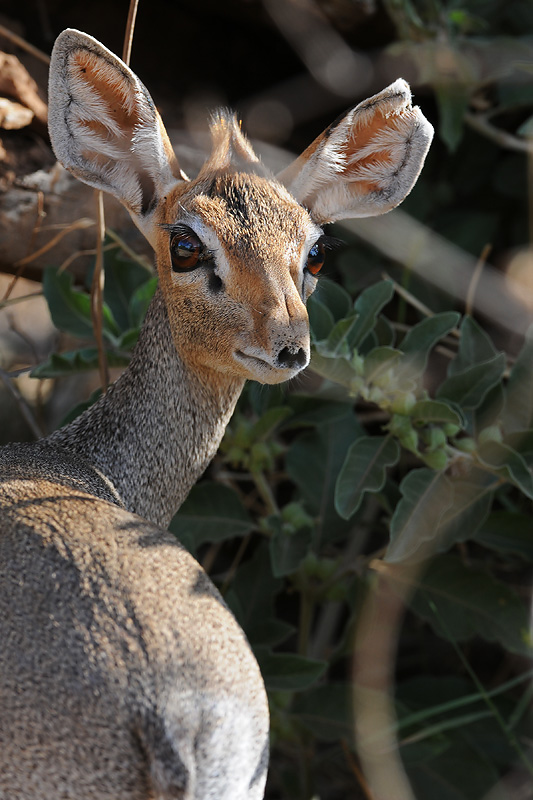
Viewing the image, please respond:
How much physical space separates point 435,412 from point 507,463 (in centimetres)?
24

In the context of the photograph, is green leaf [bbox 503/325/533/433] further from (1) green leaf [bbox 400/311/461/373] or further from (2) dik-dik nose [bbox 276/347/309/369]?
(2) dik-dik nose [bbox 276/347/309/369]

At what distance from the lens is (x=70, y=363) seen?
2.55m

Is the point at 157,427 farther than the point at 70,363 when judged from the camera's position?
No

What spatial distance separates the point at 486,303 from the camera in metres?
2.67

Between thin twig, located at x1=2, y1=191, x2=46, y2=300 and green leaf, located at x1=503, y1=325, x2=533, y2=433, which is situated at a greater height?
thin twig, located at x1=2, y1=191, x2=46, y2=300

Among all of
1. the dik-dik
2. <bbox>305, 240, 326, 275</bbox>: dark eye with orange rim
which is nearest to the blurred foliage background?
<bbox>305, 240, 326, 275</bbox>: dark eye with orange rim

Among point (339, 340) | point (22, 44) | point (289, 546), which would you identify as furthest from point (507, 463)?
point (22, 44)

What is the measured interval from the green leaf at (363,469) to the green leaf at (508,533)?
516 mm

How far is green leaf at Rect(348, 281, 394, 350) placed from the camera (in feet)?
7.97

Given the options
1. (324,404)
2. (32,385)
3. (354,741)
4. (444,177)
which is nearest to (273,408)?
(324,404)

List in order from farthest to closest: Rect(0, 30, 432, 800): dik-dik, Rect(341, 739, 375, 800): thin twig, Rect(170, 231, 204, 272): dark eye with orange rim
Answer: Rect(341, 739, 375, 800): thin twig, Rect(170, 231, 204, 272): dark eye with orange rim, Rect(0, 30, 432, 800): dik-dik

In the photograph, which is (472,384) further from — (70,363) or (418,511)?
(70,363)

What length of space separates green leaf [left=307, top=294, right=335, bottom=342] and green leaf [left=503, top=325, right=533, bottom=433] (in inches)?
21.5

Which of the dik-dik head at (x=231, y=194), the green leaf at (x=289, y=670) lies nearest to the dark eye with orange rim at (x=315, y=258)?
the dik-dik head at (x=231, y=194)
